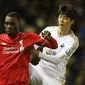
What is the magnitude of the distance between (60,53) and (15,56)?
0.77m

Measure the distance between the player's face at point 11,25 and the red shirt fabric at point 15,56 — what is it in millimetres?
65

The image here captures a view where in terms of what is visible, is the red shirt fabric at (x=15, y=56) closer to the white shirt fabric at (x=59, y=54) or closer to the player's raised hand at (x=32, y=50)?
the player's raised hand at (x=32, y=50)

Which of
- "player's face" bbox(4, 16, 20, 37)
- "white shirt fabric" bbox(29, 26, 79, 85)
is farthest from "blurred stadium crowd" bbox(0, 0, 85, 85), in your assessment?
"player's face" bbox(4, 16, 20, 37)

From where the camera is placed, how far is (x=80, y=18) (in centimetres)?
947

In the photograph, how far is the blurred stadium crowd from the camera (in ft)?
28.9

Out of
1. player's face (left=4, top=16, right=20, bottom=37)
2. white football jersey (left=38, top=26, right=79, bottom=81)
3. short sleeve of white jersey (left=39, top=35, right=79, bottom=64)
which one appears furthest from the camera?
white football jersey (left=38, top=26, right=79, bottom=81)

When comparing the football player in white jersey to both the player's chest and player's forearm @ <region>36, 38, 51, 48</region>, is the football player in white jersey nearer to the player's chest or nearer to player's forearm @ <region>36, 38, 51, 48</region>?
player's forearm @ <region>36, 38, 51, 48</region>

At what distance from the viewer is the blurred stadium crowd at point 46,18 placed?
8.82m

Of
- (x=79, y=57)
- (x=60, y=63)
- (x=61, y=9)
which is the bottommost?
(x=79, y=57)

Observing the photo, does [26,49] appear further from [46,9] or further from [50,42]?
[46,9]

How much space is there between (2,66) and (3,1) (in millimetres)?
4297

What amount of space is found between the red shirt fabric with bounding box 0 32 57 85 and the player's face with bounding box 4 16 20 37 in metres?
0.06

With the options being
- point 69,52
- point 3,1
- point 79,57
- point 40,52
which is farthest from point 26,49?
point 3,1

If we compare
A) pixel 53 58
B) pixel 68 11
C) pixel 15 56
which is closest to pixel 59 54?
pixel 53 58
